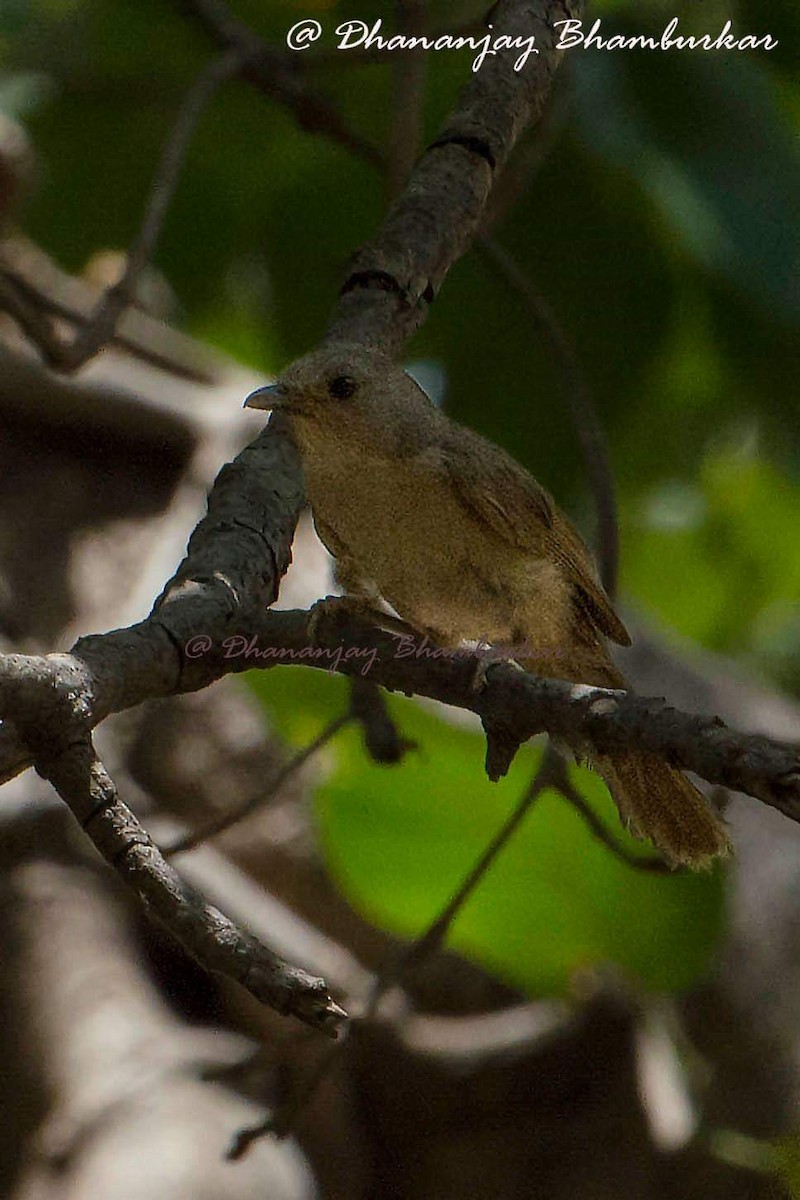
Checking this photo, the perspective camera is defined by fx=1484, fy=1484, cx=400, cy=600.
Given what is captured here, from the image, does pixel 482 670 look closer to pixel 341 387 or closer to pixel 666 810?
pixel 666 810

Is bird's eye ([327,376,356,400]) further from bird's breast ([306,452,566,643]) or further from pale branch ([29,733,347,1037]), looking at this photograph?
pale branch ([29,733,347,1037])

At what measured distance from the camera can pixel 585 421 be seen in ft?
11.1

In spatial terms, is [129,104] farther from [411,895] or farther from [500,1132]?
[500,1132]

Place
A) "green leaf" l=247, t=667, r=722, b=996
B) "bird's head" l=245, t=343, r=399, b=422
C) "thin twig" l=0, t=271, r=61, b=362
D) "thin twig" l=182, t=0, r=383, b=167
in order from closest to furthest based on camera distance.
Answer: "bird's head" l=245, t=343, r=399, b=422
"thin twig" l=0, t=271, r=61, b=362
"green leaf" l=247, t=667, r=722, b=996
"thin twig" l=182, t=0, r=383, b=167

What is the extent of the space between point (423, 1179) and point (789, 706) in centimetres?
174

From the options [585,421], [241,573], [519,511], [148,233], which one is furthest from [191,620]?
[585,421]

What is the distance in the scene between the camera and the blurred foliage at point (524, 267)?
10.5 ft

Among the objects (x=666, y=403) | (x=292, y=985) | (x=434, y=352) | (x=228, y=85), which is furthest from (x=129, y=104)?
(x=292, y=985)

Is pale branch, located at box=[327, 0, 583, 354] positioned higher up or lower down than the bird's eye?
higher up

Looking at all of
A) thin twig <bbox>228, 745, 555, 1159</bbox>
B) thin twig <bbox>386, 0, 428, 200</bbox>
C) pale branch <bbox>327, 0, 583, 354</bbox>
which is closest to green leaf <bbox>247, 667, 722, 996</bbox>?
thin twig <bbox>228, 745, 555, 1159</bbox>

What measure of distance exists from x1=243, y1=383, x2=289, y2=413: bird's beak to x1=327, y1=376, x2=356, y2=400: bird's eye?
0.08 metres

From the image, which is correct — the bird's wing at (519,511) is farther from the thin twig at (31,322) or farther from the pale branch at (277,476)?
the thin twig at (31,322)

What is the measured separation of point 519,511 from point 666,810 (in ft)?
1.71

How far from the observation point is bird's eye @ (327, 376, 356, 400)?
2.40 metres
